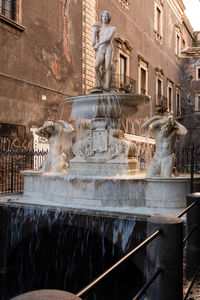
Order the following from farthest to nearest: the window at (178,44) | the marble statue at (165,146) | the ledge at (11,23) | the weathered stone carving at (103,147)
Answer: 1. the window at (178,44)
2. the ledge at (11,23)
3. the weathered stone carving at (103,147)
4. the marble statue at (165,146)

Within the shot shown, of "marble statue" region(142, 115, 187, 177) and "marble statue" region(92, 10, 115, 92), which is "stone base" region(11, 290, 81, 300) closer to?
"marble statue" region(142, 115, 187, 177)

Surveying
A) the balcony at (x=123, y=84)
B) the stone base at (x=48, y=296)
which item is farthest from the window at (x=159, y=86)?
the stone base at (x=48, y=296)

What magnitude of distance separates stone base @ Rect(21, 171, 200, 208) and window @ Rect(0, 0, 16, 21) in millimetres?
7843

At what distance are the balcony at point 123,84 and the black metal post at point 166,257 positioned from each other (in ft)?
49.1

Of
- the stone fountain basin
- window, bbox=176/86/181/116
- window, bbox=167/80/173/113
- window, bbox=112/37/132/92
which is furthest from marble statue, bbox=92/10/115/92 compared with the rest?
window, bbox=176/86/181/116

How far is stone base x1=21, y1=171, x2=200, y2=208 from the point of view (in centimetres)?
541

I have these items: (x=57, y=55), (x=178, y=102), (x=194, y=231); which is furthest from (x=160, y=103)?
(x=194, y=231)

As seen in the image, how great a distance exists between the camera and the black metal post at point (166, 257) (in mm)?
2172

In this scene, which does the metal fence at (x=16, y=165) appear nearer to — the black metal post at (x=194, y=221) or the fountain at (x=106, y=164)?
the fountain at (x=106, y=164)

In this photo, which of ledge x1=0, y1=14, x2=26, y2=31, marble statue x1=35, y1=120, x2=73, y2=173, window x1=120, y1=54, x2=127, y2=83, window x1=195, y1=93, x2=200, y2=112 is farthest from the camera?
window x1=195, y1=93, x2=200, y2=112

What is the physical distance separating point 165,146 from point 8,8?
28.0 feet

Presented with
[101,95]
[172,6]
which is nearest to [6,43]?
[101,95]

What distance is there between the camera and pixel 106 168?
650 cm

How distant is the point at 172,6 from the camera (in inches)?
1125
